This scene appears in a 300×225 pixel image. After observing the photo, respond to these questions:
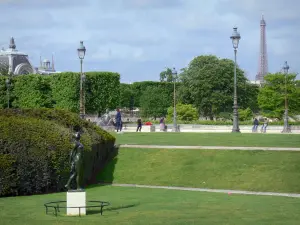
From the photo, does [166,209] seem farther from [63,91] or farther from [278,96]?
[278,96]

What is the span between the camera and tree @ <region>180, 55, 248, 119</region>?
83312mm

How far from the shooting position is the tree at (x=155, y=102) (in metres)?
89.7

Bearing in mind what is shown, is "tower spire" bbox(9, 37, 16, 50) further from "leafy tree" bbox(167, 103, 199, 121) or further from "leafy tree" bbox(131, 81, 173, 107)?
"leafy tree" bbox(167, 103, 199, 121)

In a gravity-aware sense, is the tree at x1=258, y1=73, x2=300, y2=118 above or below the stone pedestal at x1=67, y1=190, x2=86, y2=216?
above

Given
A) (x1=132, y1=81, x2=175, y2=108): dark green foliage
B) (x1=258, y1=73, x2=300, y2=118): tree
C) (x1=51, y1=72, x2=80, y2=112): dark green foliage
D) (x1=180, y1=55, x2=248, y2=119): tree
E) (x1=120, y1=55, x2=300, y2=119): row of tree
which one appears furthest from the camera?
(x1=132, y1=81, x2=175, y2=108): dark green foliage

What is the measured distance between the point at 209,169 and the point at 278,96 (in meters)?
52.7

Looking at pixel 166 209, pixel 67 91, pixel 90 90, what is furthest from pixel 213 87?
pixel 166 209

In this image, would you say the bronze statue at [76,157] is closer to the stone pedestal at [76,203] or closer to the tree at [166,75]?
the stone pedestal at [76,203]

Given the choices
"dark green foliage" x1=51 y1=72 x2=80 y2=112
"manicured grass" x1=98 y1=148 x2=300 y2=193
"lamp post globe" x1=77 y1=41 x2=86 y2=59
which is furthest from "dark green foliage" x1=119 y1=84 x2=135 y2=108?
"manicured grass" x1=98 y1=148 x2=300 y2=193

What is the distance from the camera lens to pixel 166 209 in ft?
52.3

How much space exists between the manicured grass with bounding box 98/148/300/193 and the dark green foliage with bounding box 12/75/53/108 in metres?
43.4

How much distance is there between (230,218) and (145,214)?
1961 millimetres

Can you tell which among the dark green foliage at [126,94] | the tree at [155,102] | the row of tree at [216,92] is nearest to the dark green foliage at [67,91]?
the row of tree at [216,92]

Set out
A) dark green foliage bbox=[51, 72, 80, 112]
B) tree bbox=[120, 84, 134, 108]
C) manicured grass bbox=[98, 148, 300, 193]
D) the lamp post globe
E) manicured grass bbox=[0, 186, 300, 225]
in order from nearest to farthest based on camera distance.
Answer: manicured grass bbox=[0, 186, 300, 225] → manicured grass bbox=[98, 148, 300, 193] → the lamp post globe → dark green foliage bbox=[51, 72, 80, 112] → tree bbox=[120, 84, 134, 108]
